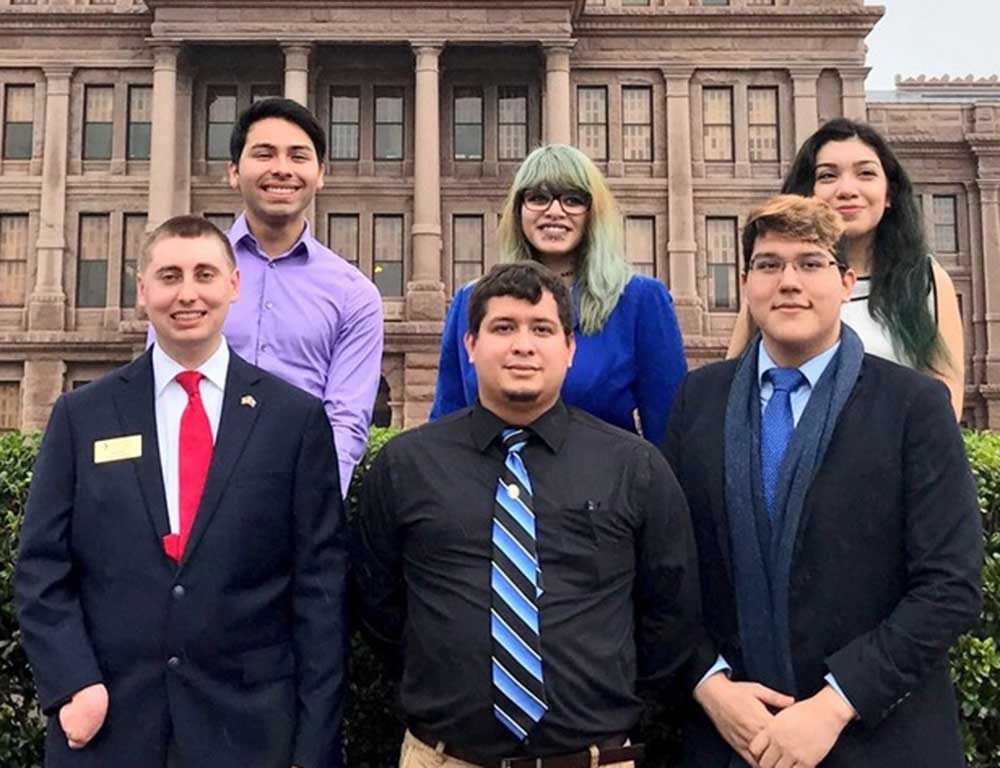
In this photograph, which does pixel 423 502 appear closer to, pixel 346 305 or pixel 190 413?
pixel 190 413

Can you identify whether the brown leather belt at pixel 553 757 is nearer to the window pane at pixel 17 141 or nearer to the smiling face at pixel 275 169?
the smiling face at pixel 275 169

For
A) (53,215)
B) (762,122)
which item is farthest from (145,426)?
(762,122)

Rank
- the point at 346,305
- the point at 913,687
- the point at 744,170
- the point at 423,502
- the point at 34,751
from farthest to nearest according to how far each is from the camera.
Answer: the point at 744,170, the point at 34,751, the point at 346,305, the point at 423,502, the point at 913,687

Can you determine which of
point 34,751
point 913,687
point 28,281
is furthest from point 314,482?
point 28,281

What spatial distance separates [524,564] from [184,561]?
3.52ft

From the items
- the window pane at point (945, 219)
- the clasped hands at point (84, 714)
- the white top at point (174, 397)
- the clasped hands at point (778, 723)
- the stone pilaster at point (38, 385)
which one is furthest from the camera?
the window pane at point (945, 219)

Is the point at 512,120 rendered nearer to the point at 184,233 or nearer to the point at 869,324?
the point at 869,324

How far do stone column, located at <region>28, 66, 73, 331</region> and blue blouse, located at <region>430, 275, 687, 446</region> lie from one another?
28.7m

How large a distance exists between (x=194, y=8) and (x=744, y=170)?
1657 centimetres

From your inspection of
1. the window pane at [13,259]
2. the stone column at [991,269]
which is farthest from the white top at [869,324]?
the stone column at [991,269]

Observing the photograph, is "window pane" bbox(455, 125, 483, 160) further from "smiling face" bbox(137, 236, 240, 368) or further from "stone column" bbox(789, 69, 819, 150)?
"smiling face" bbox(137, 236, 240, 368)

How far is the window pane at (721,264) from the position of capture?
101 ft

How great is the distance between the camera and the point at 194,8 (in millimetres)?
29469

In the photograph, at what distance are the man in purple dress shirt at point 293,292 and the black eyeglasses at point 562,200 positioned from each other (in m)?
0.83
